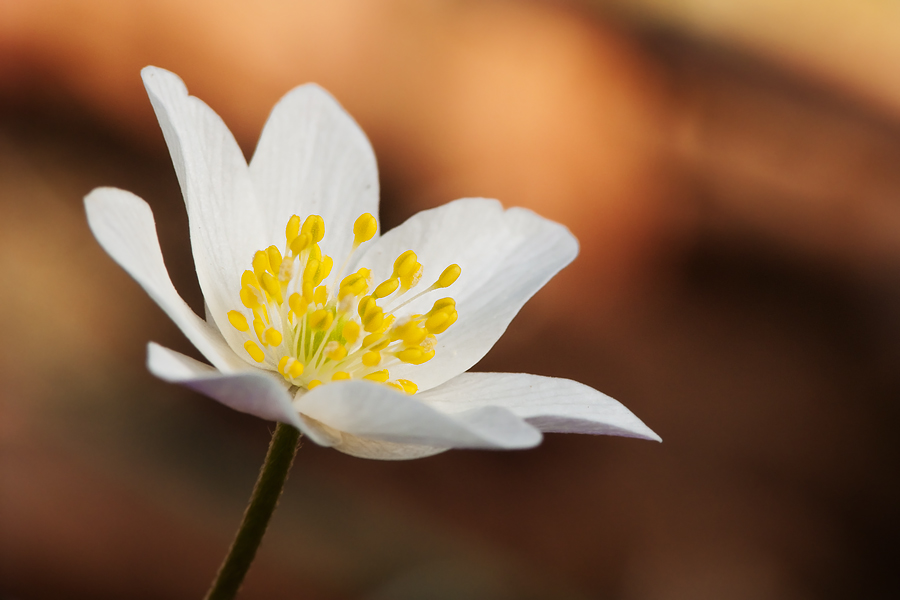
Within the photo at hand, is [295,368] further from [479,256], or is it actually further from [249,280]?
[479,256]

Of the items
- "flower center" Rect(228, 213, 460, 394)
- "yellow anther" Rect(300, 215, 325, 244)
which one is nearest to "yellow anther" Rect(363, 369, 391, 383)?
"flower center" Rect(228, 213, 460, 394)

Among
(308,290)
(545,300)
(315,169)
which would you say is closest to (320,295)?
(308,290)

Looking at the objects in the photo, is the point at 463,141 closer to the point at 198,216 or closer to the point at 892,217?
the point at 892,217

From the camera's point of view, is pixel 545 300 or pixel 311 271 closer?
pixel 311 271

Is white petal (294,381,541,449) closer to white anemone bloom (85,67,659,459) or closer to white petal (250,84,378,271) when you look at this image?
white anemone bloom (85,67,659,459)

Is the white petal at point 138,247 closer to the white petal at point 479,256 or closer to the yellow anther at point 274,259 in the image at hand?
the yellow anther at point 274,259

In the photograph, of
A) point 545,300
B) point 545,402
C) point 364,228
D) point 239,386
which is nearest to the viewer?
point 239,386
